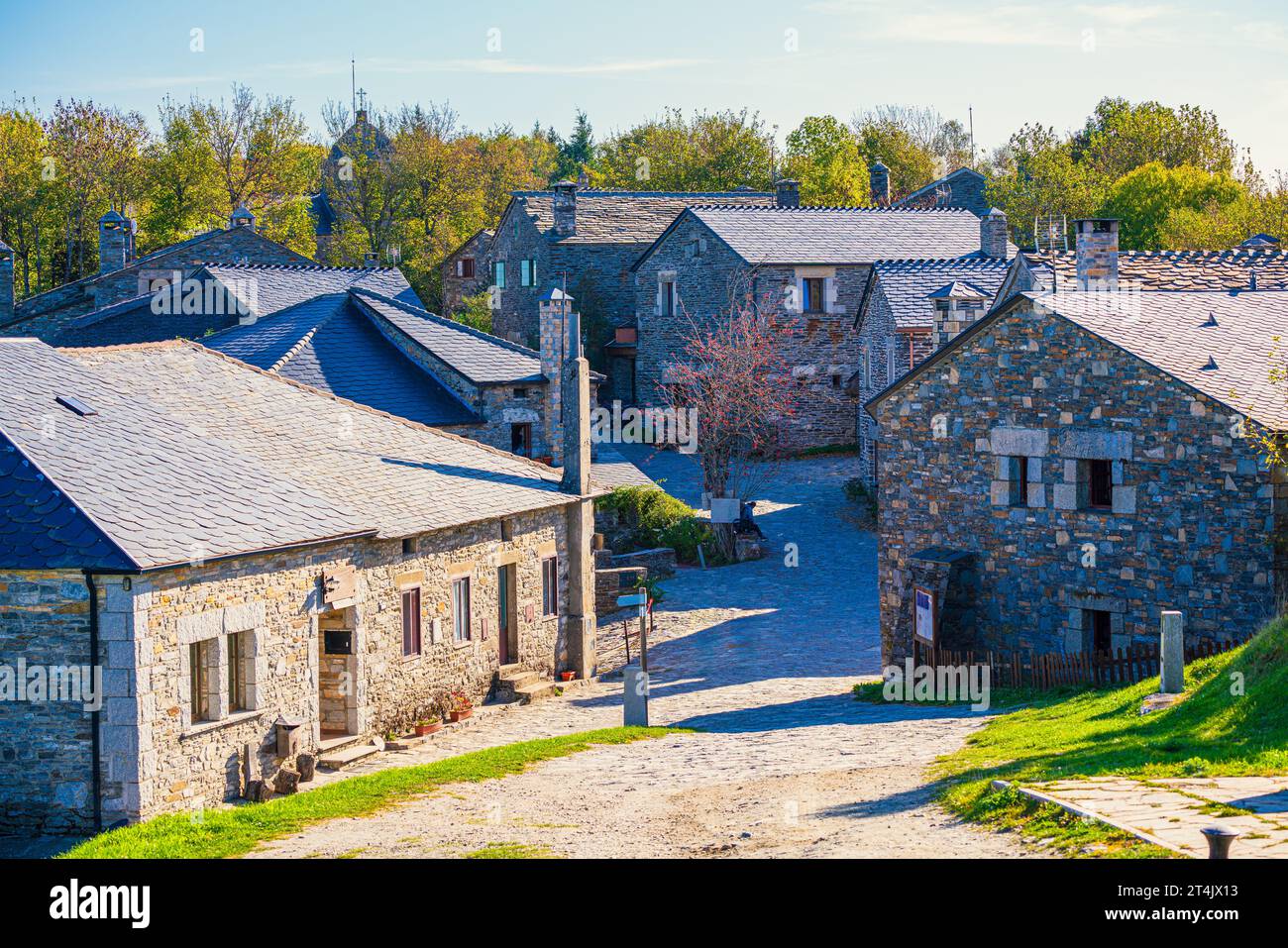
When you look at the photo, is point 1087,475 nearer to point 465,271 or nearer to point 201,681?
point 201,681

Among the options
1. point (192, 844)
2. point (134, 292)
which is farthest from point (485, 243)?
point (192, 844)

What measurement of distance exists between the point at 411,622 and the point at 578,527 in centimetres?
538

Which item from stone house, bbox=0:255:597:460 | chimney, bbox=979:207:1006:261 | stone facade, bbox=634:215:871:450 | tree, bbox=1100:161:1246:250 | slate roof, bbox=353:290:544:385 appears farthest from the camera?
tree, bbox=1100:161:1246:250

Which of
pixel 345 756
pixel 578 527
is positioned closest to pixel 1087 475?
pixel 578 527

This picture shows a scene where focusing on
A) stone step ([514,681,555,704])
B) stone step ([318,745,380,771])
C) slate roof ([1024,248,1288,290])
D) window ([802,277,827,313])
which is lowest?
stone step ([514,681,555,704])

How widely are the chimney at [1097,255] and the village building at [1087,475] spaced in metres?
0.05

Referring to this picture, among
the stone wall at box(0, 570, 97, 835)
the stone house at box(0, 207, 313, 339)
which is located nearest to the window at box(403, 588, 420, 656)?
the stone wall at box(0, 570, 97, 835)

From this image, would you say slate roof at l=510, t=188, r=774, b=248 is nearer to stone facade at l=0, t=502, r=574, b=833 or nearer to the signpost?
stone facade at l=0, t=502, r=574, b=833

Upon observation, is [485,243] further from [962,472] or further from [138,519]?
[138,519]

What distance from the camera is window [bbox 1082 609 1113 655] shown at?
22.6 m

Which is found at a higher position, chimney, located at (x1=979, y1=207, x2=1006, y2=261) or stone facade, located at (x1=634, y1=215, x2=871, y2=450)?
chimney, located at (x1=979, y1=207, x2=1006, y2=261)

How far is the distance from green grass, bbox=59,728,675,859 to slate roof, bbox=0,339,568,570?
9.24 feet

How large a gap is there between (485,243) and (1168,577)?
43.4 meters

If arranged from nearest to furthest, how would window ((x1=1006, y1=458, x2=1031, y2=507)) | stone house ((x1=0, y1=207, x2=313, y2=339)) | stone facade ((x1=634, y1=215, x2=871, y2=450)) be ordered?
1. window ((x1=1006, y1=458, x2=1031, y2=507))
2. stone house ((x1=0, y1=207, x2=313, y2=339))
3. stone facade ((x1=634, y1=215, x2=871, y2=450))
